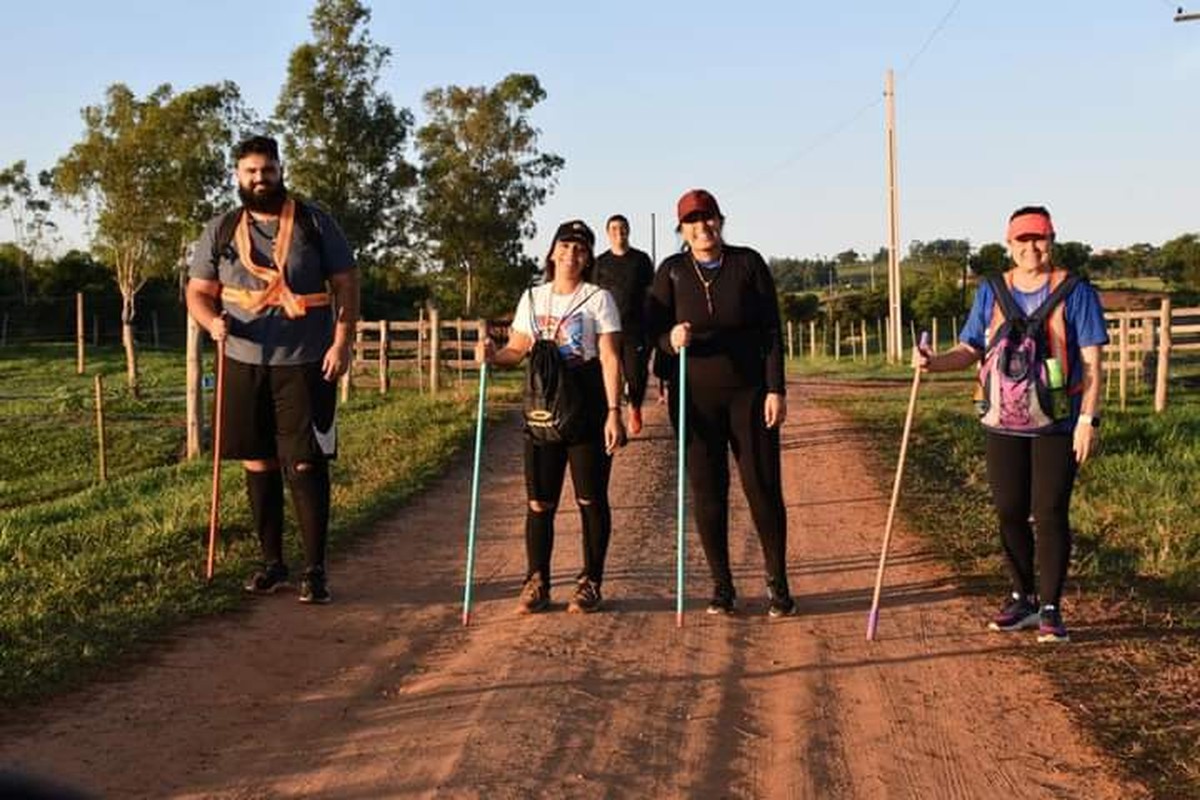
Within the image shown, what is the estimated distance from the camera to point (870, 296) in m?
55.0

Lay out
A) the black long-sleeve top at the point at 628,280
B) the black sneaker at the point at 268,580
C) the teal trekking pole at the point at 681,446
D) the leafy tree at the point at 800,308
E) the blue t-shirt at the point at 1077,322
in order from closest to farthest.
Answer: the blue t-shirt at the point at 1077,322
the teal trekking pole at the point at 681,446
the black sneaker at the point at 268,580
the black long-sleeve top at the point at 628,280
the leafy tree at the point at 800,308

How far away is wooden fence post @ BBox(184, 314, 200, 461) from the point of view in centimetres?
1466

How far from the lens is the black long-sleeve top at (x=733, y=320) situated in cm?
586

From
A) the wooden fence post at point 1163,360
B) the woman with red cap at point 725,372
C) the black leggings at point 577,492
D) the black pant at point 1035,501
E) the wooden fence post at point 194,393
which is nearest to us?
the black pant at point 1035,501

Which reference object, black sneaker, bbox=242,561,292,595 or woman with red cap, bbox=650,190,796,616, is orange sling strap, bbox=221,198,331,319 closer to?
black sneaker, bbox=242,561,292,595

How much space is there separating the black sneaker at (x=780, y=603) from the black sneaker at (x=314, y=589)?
2248 mm

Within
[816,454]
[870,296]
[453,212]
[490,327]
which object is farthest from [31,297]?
[490,327]

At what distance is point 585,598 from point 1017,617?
2054 mm

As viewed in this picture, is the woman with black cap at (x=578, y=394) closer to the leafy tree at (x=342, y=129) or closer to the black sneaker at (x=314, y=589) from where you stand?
the black sneaker at (x=314, y=589)

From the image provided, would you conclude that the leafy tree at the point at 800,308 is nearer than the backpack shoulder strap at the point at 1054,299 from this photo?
No

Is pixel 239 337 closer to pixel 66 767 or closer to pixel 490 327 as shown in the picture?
pixel 490 327

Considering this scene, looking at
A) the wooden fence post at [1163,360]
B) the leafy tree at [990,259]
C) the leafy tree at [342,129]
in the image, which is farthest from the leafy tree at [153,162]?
the leafy tree at [990,259]

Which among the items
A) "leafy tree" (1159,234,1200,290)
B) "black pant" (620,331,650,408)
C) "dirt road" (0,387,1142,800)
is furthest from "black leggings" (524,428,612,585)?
"leafy tree" (1159,234,1200,290)

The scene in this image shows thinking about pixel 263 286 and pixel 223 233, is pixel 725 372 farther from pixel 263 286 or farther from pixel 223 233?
pixel 223 233
